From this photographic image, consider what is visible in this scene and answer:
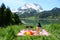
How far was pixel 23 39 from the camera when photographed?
4387 mm

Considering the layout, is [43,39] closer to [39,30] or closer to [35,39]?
[35,39]

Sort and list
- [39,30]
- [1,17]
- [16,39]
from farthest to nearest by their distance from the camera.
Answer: [1,17], [39,30], [16,39]

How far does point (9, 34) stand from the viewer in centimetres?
438

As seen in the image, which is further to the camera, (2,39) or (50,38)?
(50,38)

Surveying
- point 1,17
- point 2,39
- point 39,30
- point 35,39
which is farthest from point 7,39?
point 1,17

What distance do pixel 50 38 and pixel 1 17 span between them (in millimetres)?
9419

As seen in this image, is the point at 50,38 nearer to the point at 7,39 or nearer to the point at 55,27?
the point at 7,39

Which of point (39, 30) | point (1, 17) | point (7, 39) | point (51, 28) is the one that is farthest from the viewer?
point (1, 17)

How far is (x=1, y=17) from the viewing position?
1369cm

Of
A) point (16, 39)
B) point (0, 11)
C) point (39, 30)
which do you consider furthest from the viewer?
point (0, 11)

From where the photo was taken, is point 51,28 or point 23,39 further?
point 51,28

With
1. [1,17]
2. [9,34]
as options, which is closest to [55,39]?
[9,34]

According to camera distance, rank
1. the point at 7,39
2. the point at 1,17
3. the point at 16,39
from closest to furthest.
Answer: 1. the point at 7,39
2. the point at 16,39
3. the point at 1,17

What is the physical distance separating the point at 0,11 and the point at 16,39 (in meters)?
12.1
